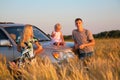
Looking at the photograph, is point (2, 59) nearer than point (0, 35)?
Yes

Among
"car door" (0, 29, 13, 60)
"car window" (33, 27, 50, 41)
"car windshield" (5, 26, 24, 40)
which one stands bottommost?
"car door" (0, 29, 13, 60)

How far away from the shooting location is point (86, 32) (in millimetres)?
9125

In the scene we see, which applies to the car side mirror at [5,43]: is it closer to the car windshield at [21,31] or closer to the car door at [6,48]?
the car door at [6,48]

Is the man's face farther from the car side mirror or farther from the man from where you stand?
the car side mirror

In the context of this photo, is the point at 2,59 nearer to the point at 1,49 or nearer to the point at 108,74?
the point at 1,49

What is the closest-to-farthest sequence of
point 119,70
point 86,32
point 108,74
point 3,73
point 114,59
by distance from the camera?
point 108,74
point 119,70
point 114,59
point 3,73
point 86,32

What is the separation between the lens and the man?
8969 millimetres

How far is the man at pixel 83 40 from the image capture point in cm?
897

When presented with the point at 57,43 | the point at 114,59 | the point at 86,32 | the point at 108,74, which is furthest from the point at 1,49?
the point at 108,74

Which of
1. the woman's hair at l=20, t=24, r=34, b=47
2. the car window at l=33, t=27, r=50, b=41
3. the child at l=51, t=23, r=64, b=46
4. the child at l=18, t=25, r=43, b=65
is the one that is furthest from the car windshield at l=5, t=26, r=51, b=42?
the woman's hair at l=20, t=24, r=34, b=47

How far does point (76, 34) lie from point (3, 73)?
1958mm

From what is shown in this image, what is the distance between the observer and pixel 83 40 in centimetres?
906

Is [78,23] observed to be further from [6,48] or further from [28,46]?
[6,48]

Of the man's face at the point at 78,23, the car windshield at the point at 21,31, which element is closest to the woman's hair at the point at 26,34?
the man's face at the point at 78,23
